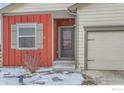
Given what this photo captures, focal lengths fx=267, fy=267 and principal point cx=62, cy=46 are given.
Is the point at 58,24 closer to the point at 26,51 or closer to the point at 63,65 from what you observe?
the point at 26,51

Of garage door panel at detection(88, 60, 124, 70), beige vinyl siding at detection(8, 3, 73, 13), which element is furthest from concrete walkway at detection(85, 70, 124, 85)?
beige vinyl siding at detection(8, 3, 73, 13)

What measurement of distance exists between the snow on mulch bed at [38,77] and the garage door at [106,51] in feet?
4.28

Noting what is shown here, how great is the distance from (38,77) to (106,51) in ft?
6.74

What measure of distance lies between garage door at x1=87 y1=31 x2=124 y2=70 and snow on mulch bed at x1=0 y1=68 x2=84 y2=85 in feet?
4.28

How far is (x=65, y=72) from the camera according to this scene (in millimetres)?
5746

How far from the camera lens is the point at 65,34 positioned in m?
6.53

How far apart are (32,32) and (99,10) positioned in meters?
1.91

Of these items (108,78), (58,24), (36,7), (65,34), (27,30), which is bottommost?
(108,78)

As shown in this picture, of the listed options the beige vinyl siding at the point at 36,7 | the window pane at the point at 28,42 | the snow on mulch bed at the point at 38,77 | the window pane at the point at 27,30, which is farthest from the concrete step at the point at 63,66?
the beige vinyl siding at the point at 36,7

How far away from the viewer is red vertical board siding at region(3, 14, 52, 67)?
5.50 meters

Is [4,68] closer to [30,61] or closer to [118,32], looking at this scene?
[30,61]

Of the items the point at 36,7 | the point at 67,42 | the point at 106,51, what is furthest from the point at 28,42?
the point at 106,51

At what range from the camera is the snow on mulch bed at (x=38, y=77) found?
509 cm
